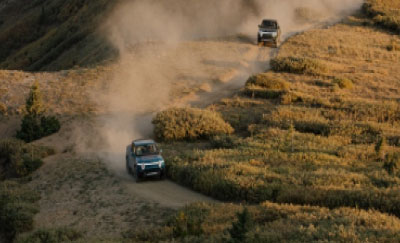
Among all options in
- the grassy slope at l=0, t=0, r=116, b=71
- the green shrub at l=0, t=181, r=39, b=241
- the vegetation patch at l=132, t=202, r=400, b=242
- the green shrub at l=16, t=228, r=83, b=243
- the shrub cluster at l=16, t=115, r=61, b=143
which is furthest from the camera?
the grassy slope at l=0, t=0, r=116, b=71

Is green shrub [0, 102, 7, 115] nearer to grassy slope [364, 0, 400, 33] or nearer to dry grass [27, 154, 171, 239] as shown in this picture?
dry grass [27, 154, 171, 239]

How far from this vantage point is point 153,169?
20.7m

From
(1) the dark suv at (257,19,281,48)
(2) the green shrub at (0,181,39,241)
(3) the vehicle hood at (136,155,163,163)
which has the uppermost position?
(1) the dark suv at (257,19,281,48)

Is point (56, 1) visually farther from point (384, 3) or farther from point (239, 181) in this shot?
point (239, 181)

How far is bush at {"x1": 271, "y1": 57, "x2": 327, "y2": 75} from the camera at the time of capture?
3984 cm

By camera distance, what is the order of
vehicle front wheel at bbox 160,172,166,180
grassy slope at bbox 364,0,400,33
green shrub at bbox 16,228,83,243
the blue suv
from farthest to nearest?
grassy slope at bbox 364,0,400,33 < vehicle front wheel at bbox 160,172,166,180 < the blue suv < green shrub at bbox 16,228,83,243

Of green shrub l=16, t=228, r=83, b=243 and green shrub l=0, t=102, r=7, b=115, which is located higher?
green shrub l=0, t=102, r=7, b=115

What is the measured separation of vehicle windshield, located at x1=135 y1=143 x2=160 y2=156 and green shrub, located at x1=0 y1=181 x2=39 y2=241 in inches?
171

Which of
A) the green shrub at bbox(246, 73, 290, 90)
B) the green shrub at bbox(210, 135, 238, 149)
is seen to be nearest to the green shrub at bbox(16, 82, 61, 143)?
the green shrub at bbox(210, 135, 238, 149)

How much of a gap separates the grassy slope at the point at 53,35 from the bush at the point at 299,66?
81.1 feet

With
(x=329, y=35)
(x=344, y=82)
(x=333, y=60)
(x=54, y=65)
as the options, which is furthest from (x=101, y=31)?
(x=344, y=82)

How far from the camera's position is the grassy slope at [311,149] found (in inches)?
652

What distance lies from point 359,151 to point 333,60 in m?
24.3

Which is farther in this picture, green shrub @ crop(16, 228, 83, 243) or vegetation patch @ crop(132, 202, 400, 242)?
green shrub @ crop(16, 228, 83, 243)
